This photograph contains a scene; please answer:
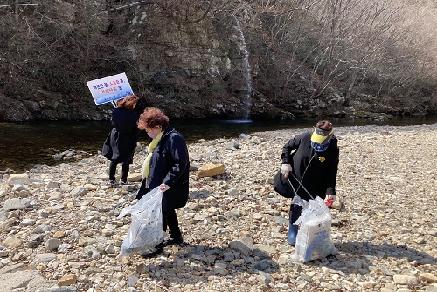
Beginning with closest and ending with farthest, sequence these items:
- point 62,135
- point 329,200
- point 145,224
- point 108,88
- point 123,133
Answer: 1. point 145,224
2. point 329,200
3. point 123,133
4. point 108,88
5. point 62,135

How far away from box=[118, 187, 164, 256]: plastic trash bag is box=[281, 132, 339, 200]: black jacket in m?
1.71

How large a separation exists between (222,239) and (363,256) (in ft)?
5.96

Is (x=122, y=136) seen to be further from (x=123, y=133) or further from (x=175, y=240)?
(x=175, y=240)

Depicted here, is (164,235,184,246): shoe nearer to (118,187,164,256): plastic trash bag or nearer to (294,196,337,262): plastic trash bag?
(118,187,164,256): plastic trash bag

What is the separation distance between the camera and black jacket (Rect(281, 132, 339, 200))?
5.30 m

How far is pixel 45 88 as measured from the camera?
2012 centimetres

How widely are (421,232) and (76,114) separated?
16569 millimetres

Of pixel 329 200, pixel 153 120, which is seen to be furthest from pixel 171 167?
pixel 329 200

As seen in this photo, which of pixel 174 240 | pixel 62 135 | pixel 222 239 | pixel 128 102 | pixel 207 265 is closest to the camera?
pixel 207 265

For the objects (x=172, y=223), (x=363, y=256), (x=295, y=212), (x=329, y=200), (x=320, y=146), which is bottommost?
(x=363, y=256)

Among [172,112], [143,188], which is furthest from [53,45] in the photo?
[143,188]

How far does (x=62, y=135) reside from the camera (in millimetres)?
16203

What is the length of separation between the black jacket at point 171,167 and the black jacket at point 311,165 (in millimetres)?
1336

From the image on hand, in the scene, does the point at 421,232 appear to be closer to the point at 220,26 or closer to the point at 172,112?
the point at 172,112
